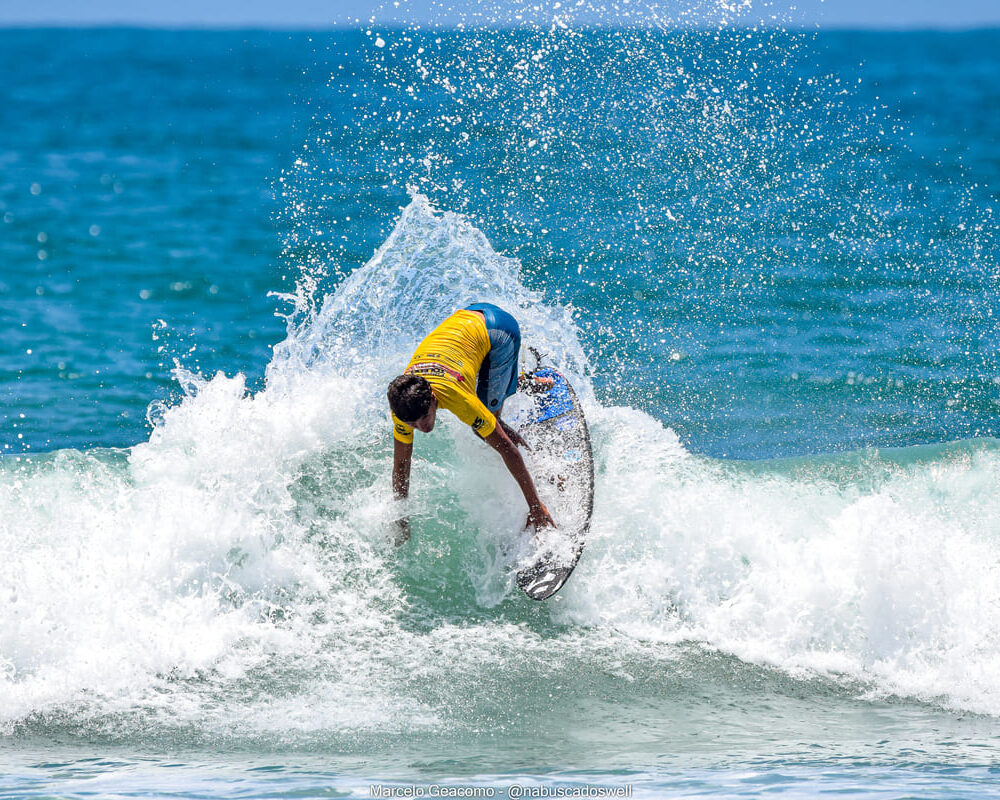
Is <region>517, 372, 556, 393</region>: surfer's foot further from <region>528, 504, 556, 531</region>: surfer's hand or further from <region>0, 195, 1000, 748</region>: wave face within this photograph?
<region>528, 504, 556, 531</region>: surfer's hand

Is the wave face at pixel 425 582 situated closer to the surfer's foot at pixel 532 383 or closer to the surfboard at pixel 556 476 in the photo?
the surfboard at pixel 556 476

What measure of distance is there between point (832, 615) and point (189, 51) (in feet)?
167

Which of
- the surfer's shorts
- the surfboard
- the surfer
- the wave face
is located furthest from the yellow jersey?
the wave face

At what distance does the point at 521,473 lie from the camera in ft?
19.0

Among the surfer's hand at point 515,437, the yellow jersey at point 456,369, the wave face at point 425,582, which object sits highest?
the yellow jersey at point 456,369

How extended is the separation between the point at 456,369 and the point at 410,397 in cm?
50

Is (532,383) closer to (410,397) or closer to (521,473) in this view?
(521,473)

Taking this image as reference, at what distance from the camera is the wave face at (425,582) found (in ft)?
17.7

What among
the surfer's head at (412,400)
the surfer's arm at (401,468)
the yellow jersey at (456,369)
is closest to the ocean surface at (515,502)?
the surfer's arm at (401,468)

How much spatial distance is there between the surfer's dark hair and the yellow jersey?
0.19 metres

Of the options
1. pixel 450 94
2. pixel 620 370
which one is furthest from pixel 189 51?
pixel 620 370

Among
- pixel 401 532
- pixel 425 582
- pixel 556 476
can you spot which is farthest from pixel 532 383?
pixel 425 582

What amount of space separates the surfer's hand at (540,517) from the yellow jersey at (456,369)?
2.31 ft

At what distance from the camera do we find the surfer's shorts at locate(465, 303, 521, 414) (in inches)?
243
